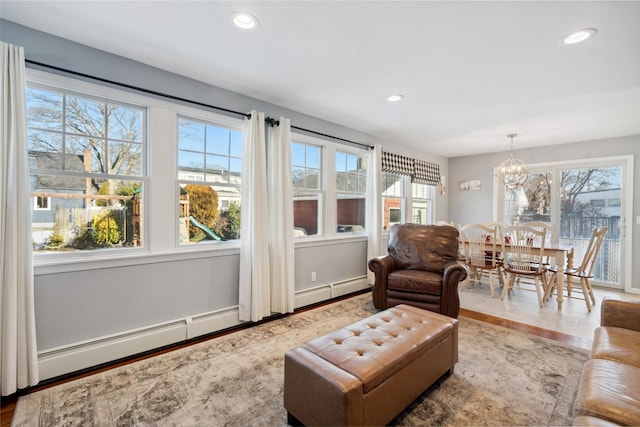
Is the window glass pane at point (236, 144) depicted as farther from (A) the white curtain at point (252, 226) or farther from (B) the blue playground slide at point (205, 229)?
(B) the blue playground slide at point (205, 229)

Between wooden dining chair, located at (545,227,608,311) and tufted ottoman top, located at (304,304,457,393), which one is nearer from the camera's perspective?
tufted ottoman top, located at (304,304,457,393)

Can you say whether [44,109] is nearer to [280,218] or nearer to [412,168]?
[280,218]

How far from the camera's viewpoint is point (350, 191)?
177 inches

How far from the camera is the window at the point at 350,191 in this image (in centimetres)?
437

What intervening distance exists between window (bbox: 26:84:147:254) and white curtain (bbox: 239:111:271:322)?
3.04 feet

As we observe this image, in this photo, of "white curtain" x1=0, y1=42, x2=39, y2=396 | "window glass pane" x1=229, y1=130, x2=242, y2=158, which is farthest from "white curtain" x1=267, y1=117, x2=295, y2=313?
"white curtain" x1=0, y1=42, x2=39, y2=396

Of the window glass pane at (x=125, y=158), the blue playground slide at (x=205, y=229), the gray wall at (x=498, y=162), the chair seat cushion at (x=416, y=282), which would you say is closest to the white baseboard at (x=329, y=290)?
→ the chair seat cushion at (x=416, y=282)

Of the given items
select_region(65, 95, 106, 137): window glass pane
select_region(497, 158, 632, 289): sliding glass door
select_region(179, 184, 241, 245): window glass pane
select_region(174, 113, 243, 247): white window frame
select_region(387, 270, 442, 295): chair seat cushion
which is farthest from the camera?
select_region(497, 158, 632, 289): sliding glass door

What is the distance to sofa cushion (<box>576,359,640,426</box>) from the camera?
3.67 ft

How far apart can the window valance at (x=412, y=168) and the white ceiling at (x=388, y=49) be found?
127 centimetres

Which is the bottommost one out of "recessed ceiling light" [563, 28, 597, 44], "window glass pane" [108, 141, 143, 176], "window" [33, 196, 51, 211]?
"window" [33, 196, 51, 211]

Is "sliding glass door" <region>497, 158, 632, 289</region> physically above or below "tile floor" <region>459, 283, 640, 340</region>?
above

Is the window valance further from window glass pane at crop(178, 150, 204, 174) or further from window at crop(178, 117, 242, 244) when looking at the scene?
window glass pane at crop(178, 150, 204, 174)

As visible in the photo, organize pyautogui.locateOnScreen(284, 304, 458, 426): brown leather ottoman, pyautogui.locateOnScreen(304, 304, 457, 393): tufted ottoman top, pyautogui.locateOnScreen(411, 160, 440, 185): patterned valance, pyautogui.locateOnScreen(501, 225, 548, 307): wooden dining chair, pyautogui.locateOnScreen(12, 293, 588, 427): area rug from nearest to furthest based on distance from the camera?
pyautogui.locateOnScreen(284, 304, 458, 426): brown leather ottoman < pyautogui.locateOnScreen(304, 304, 457, 393): tufted ottoman top < pyautogui.locateOnScreen(12, 293, 588, 427): area rug < pyautogui.locateOnScreen(501, 225, 548, 307): wooden dining chair < pyautogui.locateOnScreen(411, 160, 440, 185): patterned valance
